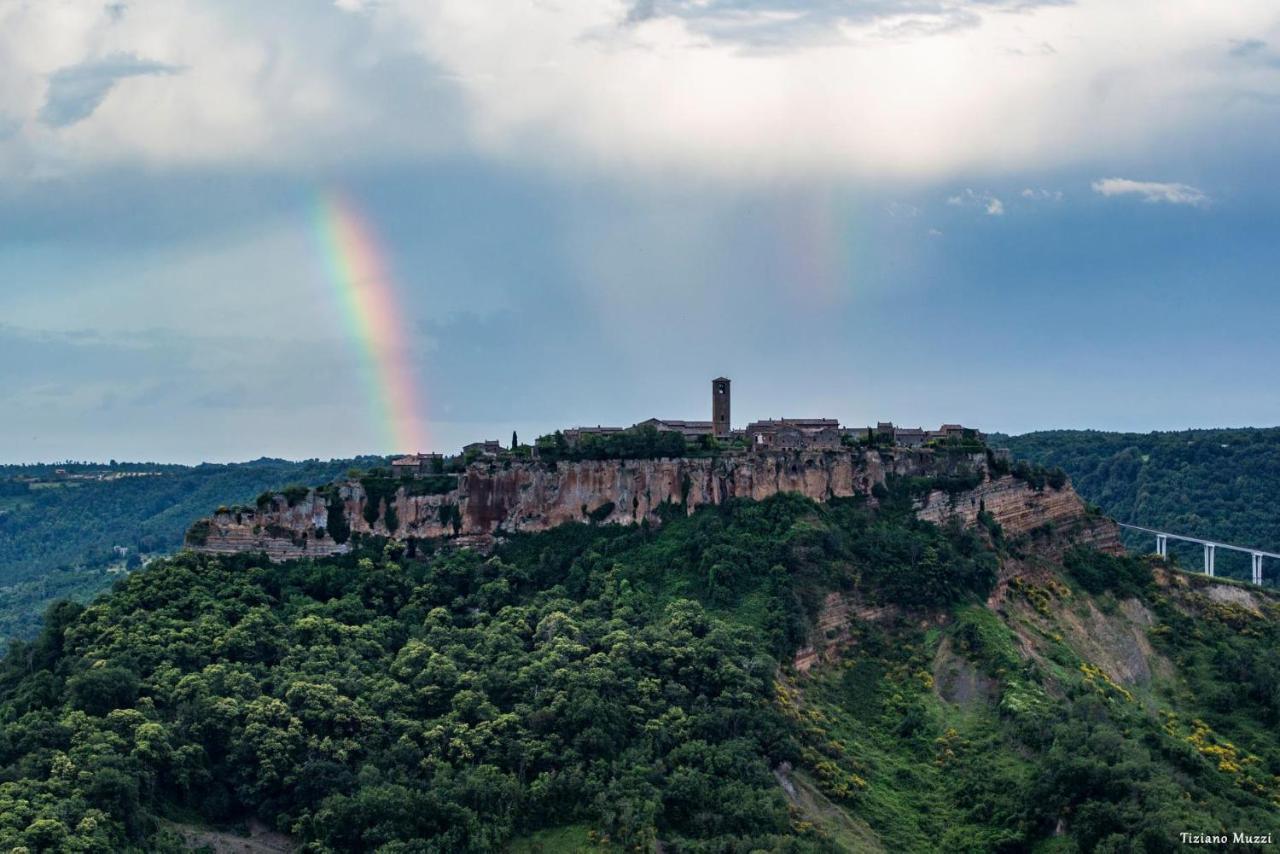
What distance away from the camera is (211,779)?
6131cm

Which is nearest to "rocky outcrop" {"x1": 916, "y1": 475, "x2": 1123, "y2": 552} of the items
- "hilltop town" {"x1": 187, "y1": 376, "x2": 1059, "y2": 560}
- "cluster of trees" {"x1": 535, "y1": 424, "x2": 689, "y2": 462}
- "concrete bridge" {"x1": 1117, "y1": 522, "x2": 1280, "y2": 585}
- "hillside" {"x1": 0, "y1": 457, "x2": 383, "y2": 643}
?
"hilltop town" {"x1": 187, "y1": 376, "x2": 1059, "y2": 560}

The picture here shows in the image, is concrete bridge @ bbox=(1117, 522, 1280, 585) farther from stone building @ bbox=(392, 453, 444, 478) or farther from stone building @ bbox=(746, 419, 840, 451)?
stone building @ bbox=(392, 453, 444, 478)

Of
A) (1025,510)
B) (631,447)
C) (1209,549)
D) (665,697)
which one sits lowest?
(665,697)

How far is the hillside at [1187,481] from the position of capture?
123 metres

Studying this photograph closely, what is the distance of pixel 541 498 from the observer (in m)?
84.3

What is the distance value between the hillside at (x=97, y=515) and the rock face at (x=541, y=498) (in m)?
58.8

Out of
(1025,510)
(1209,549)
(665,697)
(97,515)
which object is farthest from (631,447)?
(97,515)

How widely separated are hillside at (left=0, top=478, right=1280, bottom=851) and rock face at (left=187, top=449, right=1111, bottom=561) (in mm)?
989

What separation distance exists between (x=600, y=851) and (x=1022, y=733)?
2069cm

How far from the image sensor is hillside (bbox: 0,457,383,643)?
145250mm

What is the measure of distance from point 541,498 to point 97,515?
100045 mm

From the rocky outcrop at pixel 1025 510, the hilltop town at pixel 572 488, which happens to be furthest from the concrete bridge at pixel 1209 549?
the hilltop town at pixel 572 488

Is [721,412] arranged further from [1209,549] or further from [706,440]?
[1209,549]

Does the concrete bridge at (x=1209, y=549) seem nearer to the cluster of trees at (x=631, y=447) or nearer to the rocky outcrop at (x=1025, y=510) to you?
the rocky outcrop at (x=1025, y=510)
